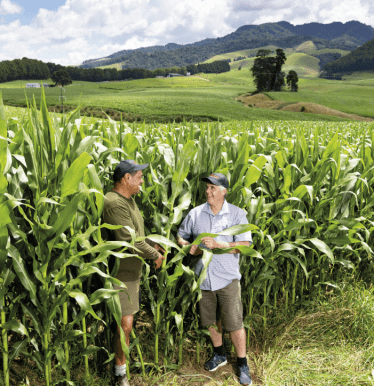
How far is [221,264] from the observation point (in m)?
3.03

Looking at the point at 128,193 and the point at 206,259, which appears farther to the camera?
the point at 128,193

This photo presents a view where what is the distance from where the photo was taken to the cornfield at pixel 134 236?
2.18 meters

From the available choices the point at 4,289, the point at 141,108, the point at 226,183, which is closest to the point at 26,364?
the point at 4,289

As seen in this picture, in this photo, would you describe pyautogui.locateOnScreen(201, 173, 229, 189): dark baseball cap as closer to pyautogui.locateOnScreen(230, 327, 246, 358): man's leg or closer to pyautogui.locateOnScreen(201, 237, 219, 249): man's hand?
pyautogui.locateOnScreen(201, 237, 219, 249): man's hand

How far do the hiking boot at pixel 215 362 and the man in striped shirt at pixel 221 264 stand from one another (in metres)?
0.18

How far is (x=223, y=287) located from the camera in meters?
3.09

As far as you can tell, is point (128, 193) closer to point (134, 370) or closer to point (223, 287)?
point (223, 287)

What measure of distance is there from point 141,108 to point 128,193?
141 ft

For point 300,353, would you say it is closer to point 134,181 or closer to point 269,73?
point 134,181

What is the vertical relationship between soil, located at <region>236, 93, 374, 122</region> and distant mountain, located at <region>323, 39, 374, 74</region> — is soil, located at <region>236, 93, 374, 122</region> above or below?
below

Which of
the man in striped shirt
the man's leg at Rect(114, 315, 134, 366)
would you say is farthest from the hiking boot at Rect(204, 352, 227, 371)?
the man's leg at Rect(114, 315, 134, 366)

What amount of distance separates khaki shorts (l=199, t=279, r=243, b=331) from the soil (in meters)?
54.8

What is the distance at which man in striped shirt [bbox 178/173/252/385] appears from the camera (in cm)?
296

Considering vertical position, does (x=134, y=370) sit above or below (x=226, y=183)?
below
